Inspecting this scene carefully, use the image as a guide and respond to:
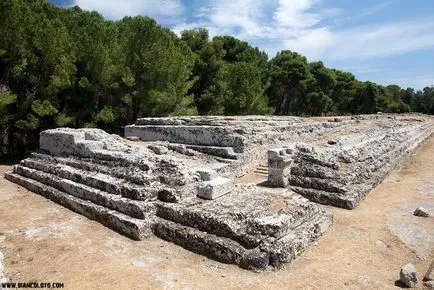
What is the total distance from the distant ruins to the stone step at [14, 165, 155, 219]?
0.03 meters

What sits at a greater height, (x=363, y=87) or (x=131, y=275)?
(x=363, y=87)

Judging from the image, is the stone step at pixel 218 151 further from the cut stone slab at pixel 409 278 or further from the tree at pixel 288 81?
the tree at pixel 288 81

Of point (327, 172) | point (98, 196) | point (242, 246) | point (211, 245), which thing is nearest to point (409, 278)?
point (242, 246)

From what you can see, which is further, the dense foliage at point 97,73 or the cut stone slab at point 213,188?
the dense foliage at point 97,73

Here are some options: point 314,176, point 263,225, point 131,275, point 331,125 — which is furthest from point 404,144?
point 131,275

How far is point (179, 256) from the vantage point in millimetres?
7172

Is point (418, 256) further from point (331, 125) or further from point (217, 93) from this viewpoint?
point (217, 93)

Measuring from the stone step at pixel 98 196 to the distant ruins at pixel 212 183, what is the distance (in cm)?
3

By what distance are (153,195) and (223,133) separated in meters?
5.63

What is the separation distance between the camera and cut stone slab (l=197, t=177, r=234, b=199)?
→ 8398 mm

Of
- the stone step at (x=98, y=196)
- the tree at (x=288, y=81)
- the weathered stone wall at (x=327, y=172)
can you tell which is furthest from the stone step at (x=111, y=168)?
the tree at (x=288, y=81)

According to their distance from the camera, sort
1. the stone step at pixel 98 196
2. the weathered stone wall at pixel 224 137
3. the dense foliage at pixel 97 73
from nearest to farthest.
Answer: the stone step at pixel 98 196 → the weathered stone wall at pixel 224 137 → the dense foliage at pixel 97 73

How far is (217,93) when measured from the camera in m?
28.3

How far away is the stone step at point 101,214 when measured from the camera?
793 cm
